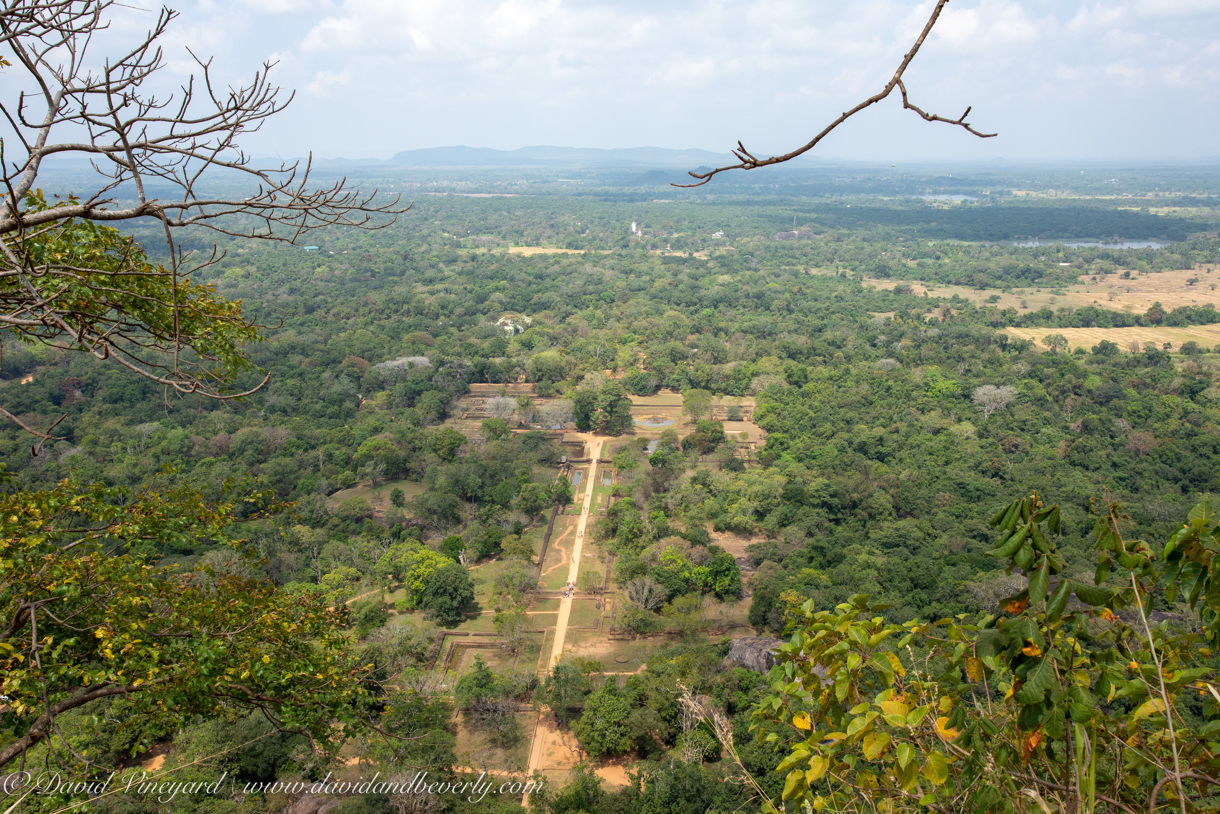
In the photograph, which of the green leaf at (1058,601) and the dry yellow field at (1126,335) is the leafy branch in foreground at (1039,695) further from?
the dry yellow field at (1126,335)

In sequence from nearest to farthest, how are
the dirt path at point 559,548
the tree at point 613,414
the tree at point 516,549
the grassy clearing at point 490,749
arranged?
the grassy clearing at point 490,749, the tree at point 516,549, the dirt path at point 559,548, the tree at point 613,414

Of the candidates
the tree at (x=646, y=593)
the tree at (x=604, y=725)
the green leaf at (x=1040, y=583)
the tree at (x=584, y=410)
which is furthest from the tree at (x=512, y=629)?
the green leaf at (x=1040, y=583)

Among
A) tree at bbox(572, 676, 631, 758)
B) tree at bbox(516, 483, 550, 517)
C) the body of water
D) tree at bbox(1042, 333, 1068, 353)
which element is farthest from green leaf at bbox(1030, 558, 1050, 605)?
the body of water

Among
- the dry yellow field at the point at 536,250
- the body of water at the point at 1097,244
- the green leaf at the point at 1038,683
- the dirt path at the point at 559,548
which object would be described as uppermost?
the body of water at the point at 1097,244

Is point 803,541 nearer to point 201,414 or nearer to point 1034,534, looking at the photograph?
point 1034,534

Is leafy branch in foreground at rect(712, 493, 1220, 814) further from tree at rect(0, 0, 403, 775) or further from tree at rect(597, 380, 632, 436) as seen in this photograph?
tree at rect(597, 380, 632, 436)

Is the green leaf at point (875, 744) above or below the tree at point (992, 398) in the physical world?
above
